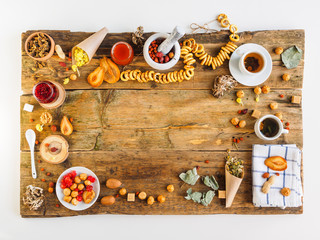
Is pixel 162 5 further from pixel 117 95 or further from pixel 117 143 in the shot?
pixel 117 143

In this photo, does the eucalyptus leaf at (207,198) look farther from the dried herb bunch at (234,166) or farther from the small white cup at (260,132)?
the small white cup at (260,132)

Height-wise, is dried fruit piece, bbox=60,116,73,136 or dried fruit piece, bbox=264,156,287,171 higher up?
dried fruit piece, bbox=60,116,73,136

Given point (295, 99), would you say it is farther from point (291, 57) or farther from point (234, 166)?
point (234, 166)

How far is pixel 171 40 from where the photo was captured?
117 centimetres

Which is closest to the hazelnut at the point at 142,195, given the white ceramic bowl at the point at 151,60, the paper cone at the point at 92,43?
the white ceramic bowl at the point at 151,60

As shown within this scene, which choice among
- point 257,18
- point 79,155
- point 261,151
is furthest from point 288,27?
point 79,155

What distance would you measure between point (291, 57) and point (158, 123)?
33.8 inches

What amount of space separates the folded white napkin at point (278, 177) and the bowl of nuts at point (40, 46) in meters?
1.30

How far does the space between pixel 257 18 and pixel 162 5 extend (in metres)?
0.60

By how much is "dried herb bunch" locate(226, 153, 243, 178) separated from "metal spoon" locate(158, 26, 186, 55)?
2.29ft

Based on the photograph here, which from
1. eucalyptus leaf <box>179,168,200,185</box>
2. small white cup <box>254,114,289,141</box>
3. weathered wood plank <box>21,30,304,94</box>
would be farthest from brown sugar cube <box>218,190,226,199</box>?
weathered wood plank <box>21,30,304,94</box>

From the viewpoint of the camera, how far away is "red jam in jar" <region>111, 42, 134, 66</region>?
132 cm

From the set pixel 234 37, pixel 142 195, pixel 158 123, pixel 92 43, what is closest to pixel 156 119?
pixel 158 123

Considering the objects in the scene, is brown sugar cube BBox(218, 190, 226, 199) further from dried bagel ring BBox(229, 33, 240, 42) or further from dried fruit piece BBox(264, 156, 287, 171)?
dried bagel ring BBox(229, 33, 240, 42)
